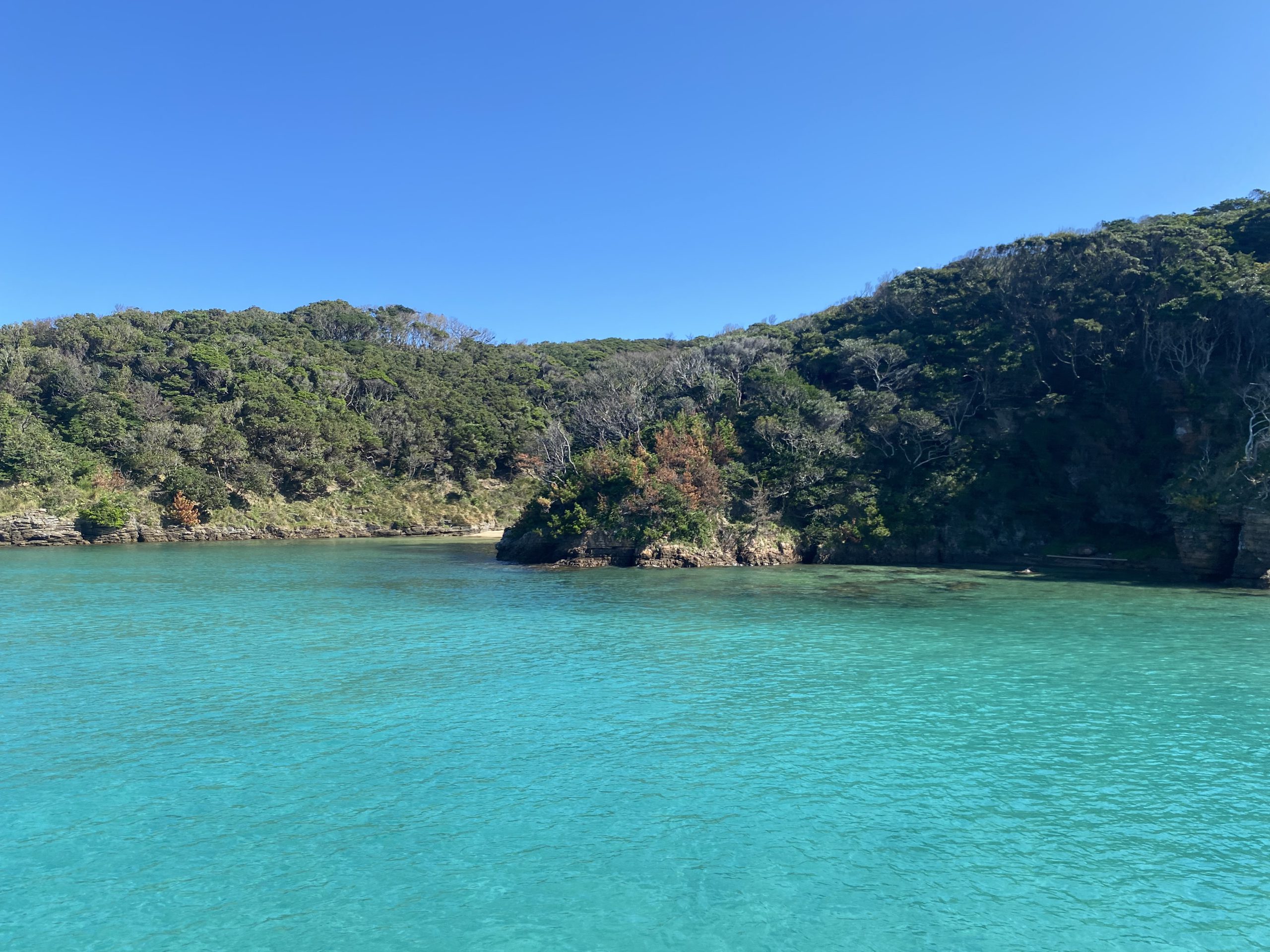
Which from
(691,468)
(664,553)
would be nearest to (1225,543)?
(691,468)

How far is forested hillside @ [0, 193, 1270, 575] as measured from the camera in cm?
4003

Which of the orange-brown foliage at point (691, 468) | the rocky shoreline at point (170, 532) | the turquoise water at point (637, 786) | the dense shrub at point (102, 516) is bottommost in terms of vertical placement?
the turquoise water at point (637, 786)

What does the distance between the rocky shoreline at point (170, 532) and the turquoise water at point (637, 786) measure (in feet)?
131

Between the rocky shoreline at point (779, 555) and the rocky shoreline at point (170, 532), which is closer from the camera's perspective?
the rocky shoreline at point (779, 555)

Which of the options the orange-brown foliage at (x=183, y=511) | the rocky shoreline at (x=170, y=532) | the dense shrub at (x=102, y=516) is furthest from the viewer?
the orange-brown foliage at (x=183, y=511)

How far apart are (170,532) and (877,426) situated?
54687 millimetres

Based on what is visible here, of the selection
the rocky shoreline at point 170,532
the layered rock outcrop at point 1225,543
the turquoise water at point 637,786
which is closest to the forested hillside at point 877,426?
the layered rock outcrop at point 1225,543

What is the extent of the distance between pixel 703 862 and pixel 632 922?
59.1 inches

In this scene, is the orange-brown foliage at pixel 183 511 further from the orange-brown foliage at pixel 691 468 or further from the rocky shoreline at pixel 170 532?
the orange-brown foliage at pixel 691 468

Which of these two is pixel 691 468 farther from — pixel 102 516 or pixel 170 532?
pixel 102 516

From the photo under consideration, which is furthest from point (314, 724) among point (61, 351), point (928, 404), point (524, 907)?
point (61, 351)

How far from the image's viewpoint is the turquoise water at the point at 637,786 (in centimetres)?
807

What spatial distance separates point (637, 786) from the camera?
1156cm

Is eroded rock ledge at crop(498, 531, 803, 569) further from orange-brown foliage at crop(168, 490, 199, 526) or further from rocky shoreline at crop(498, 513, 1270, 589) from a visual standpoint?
orange-brown foliage at crop(168, 490, 199, 526)
